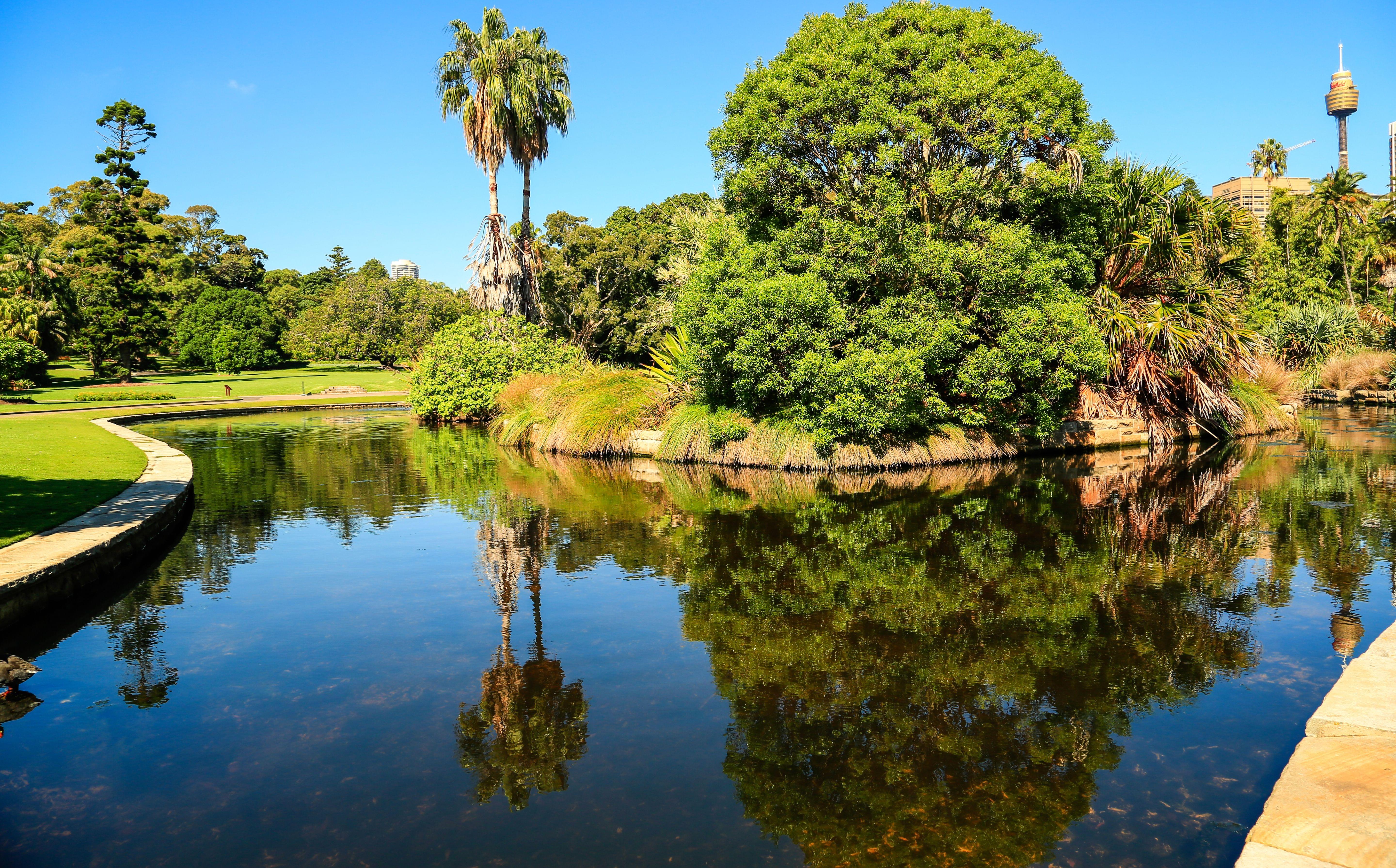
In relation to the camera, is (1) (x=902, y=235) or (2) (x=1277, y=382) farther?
(2) (x=1277, y=382)

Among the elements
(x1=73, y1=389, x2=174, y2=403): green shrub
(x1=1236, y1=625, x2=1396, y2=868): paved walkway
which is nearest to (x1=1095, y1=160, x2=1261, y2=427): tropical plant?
(x1=1236, y1=625, x2=1396, y2=868): paved walkway

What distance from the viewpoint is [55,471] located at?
1406 cm

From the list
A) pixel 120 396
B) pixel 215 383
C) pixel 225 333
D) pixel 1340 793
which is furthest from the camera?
pixel 225 333

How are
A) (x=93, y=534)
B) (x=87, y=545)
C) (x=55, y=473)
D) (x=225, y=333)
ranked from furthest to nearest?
1. (x=225, y=333)
2. (x=55, y=473)
3. (x=93, y=534)
4. (x=87, y=545)

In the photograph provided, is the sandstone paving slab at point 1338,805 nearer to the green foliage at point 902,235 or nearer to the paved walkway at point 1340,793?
the paved walkway at point 1340,793

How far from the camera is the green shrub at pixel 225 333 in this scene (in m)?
59.8

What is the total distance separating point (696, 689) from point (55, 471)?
44.4ft

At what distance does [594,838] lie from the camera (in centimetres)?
398

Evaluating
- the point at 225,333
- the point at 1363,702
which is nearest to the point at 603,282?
the point at 1363,702

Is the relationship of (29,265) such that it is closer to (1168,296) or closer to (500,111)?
(500,111)

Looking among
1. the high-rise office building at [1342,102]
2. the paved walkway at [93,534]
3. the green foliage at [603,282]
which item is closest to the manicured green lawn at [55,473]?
the paved walkway at [93,534]

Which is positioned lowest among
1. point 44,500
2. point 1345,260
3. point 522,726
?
A: point 522,726

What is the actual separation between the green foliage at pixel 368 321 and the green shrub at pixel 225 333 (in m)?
3.01

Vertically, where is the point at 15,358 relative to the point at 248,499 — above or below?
above
